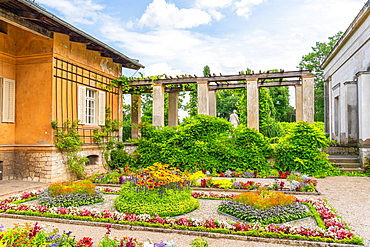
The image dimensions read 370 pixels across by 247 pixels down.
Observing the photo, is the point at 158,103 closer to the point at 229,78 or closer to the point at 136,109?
the point at 136,109

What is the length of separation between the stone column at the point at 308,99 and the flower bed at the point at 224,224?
23.3ft

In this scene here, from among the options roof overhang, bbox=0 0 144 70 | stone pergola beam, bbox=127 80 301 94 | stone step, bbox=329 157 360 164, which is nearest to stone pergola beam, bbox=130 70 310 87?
stone pergola beam, bbox=127 80 301 94

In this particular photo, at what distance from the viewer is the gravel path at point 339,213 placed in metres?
4.99

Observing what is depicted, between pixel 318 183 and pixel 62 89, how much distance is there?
9.89 m

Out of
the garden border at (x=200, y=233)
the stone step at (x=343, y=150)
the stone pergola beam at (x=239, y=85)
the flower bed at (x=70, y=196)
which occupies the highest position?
the stone pergola beam at (x=239, y=85)

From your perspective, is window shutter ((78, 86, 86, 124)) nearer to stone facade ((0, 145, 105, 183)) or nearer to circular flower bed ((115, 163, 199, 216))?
stone facade ((0, 145, 105, 183))

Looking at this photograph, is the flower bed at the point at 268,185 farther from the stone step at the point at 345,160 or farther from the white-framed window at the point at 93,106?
the white-framed window at the point at 93,106

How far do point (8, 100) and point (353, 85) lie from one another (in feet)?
52.7

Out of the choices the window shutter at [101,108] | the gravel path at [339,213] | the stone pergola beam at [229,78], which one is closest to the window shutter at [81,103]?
the window shutter at [101,108]

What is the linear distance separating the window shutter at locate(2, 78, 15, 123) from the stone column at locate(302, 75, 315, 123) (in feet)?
38.7

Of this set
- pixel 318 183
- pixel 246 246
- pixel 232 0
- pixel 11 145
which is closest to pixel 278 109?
pixel 318 183

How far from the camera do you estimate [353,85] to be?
51.6ft

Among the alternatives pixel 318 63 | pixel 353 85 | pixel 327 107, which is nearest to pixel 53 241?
pixel 353 85

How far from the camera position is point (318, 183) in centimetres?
1050
